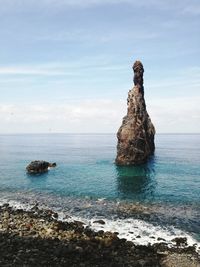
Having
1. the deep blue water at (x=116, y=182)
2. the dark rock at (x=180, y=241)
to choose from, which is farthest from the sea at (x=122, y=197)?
the dark rock at (x=180, y=241)

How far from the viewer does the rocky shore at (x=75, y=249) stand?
110 feet

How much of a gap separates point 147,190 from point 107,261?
36702 mm

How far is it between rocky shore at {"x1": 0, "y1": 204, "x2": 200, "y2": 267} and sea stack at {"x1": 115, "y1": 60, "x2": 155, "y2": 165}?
58367 mm

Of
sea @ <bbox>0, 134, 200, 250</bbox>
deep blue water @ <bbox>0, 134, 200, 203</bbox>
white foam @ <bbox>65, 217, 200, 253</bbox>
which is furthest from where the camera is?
deep blue water @ <bbox>0, 134, 200, 203</bbox>

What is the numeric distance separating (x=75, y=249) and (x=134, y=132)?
70284 mm

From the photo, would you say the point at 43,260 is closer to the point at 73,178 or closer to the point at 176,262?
the point at 176,262

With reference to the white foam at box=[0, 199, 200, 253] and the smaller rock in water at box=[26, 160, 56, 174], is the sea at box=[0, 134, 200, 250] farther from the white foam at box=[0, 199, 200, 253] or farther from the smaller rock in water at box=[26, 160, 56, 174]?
the smaller rock in water at box=[26, 160, 56, 174]

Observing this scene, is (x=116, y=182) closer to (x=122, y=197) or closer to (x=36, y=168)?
(x=122, y=197)

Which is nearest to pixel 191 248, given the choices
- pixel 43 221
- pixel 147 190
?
pixel 43 221

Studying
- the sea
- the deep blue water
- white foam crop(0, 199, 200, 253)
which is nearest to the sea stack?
the deep blue water

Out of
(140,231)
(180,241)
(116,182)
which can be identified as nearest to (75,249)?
(140,231)

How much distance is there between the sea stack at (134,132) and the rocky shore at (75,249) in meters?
58.4

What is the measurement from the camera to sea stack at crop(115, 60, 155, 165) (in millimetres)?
102588

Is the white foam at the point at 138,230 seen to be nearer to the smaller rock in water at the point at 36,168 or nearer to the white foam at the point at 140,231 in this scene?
the white foam at the point at 140,231
